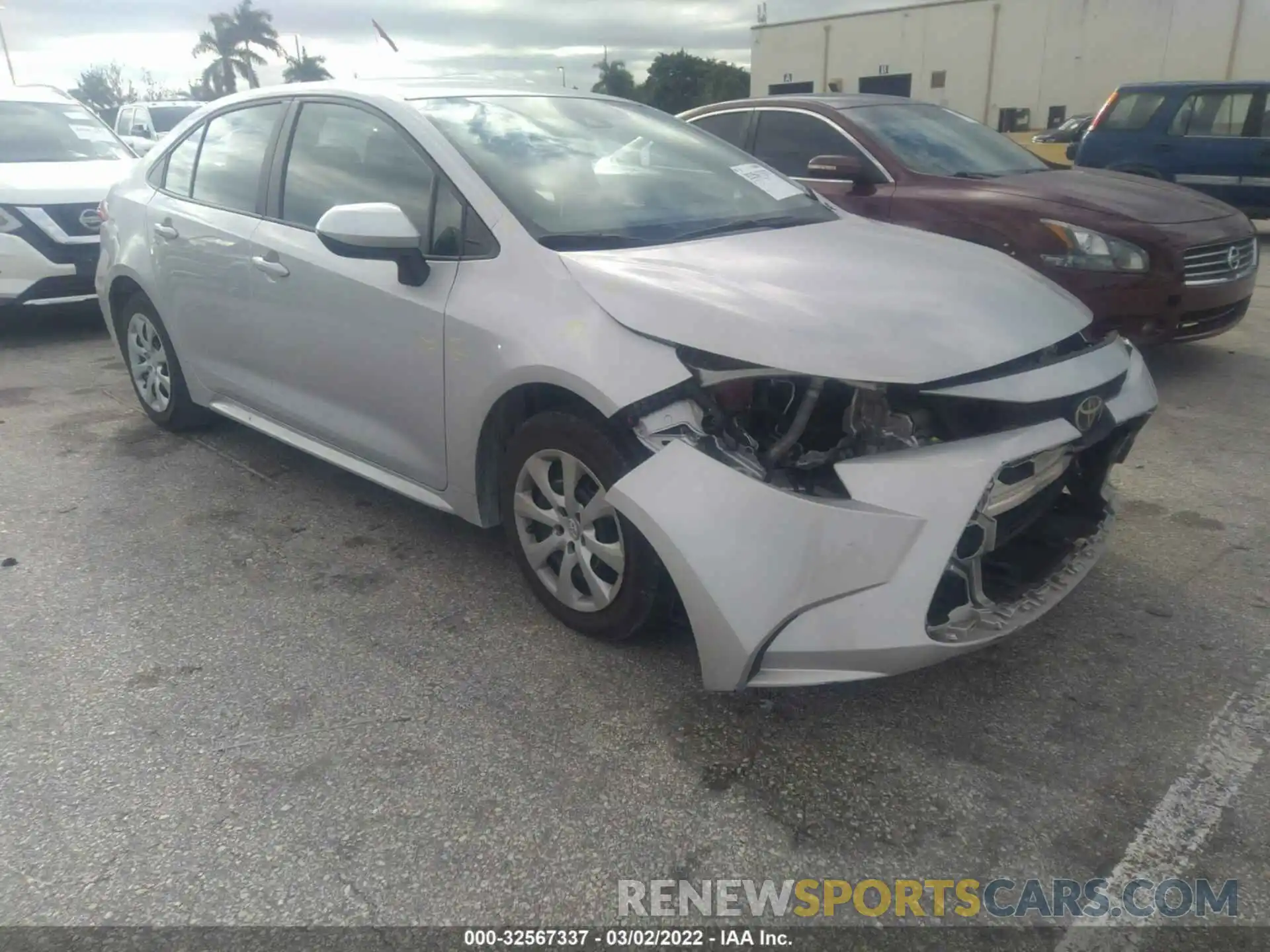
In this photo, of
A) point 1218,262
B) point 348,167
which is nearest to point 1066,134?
point 1218,262

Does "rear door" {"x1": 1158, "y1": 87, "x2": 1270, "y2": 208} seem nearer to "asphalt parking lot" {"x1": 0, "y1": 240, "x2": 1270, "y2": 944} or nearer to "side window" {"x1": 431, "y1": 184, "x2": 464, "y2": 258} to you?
"asphalt parking lot" {"x1": 0, "y1": 240, "x2": 1270, "y2": 944}

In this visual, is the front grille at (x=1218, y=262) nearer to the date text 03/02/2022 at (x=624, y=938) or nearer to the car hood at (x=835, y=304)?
the car hood at (x=835, y=304)

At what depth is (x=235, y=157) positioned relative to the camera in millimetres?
4164

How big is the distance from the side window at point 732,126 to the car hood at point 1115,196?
5.83 ft

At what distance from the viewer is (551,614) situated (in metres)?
3.16

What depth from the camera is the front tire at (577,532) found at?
8.91ft

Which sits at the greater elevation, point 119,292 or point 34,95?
point 34,95

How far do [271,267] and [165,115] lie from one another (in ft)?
48.5

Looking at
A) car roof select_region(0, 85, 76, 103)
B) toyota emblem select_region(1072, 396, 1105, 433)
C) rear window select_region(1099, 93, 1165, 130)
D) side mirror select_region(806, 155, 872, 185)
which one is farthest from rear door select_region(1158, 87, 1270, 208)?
car roof select_region(0, 85, 76, 103)

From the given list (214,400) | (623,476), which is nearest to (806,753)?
(623,476)

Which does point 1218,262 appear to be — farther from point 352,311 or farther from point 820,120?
point 352,311

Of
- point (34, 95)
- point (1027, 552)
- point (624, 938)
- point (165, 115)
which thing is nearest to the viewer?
point (624, 938)

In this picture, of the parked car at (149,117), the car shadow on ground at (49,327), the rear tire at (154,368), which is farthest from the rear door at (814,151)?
the parked car at (149,117)

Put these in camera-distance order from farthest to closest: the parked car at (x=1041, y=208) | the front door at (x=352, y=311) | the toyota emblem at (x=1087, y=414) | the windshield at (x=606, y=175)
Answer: the parked car at (x=1041, y=208) → the front door at (x=352, y=311) → the windshield at (x=606, y=175) → the toyota emblem at (x=1087, y=414)
